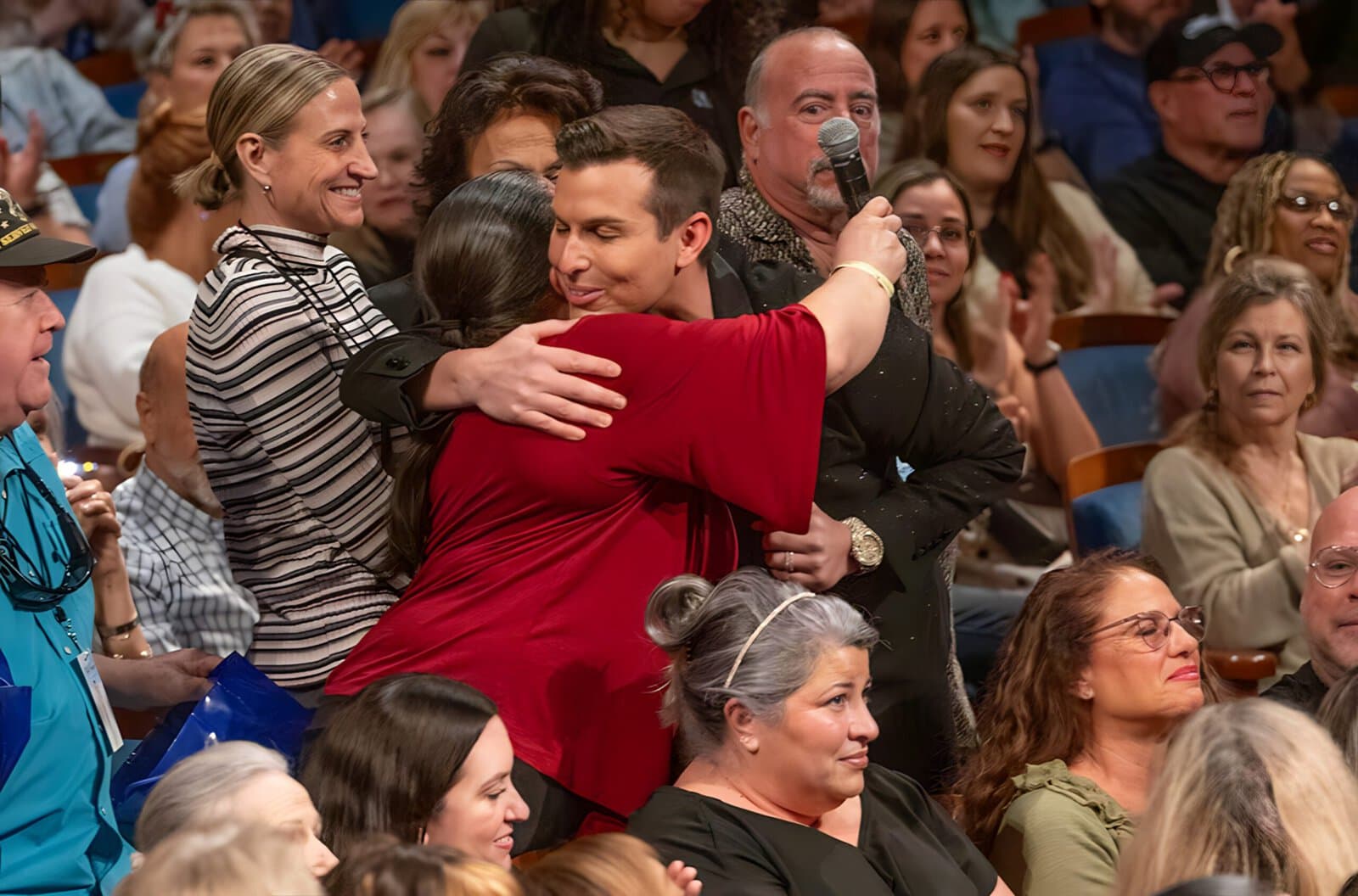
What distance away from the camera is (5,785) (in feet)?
6.92

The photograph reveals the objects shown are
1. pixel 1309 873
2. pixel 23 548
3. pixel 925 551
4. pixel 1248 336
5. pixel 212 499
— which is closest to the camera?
pixel 1309 873

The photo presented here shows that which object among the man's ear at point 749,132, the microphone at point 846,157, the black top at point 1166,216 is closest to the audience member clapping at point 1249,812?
the microphone at point 846,157

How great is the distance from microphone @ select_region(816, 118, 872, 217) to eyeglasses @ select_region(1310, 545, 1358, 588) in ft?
3.39

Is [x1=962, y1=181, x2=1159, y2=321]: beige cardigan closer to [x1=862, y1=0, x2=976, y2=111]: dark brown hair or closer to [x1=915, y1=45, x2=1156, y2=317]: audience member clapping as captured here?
[x1=915, y1=45, x2=1156, y2=317]: audience member clapping

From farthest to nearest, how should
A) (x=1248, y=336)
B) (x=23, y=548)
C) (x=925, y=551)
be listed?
1. (x=1248, y=336)
2. (x=925, y=551)
3. (x=23, y=548)

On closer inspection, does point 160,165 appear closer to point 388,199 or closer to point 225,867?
point 388,199

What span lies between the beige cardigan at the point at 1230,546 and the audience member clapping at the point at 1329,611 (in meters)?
0.61

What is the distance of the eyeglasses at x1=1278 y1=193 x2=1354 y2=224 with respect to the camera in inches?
167

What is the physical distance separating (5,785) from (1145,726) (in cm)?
152

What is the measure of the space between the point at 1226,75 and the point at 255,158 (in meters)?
3.07

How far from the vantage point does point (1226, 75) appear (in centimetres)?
488

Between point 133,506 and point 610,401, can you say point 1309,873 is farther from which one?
point 133,506

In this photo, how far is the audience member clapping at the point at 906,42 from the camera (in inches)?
188

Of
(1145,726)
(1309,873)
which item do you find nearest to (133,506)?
(1145,726)
